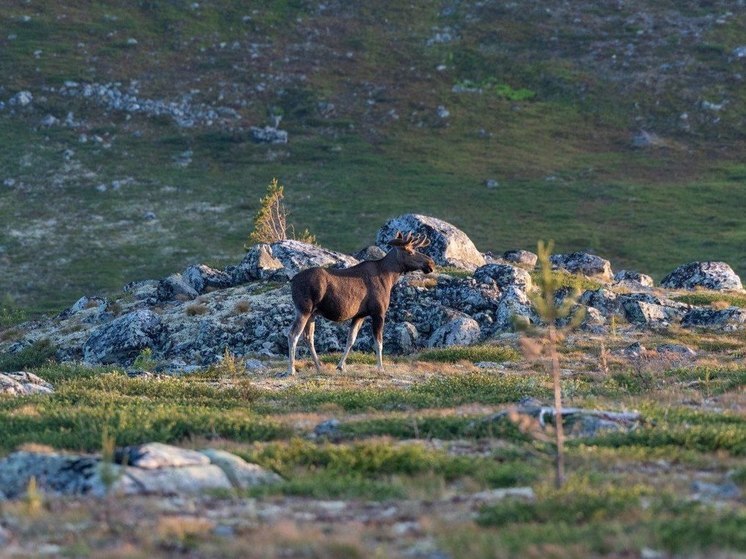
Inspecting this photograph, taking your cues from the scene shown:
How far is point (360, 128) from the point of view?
3548 inches

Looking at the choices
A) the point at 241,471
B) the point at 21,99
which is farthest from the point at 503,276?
the point at 21,99

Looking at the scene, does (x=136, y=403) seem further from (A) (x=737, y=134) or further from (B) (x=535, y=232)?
(A) (x=737, y=134)

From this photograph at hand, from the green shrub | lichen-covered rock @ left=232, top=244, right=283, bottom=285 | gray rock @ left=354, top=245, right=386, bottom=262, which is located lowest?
the green shrub

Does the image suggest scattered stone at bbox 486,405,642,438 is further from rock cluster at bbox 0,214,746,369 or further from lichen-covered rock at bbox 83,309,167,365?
lichen-covered rock at bbox 83,309,167,365

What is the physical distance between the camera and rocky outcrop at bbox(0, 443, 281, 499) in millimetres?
12172

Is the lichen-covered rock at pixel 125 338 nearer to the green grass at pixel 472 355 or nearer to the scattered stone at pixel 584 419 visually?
the green grass at pixel 472 355

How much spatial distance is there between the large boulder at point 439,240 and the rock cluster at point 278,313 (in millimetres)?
1570

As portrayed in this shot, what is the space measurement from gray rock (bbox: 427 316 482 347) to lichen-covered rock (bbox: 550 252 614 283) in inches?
473

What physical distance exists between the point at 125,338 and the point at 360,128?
5839cm

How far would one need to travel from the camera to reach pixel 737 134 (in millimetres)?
89500

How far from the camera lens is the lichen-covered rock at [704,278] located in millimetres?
44812

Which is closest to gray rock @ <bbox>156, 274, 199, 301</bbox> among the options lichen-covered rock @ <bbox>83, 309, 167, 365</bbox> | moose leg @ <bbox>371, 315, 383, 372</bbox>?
lichen-covered rock @ <bbox>83, 309, 167, 365</bbox>

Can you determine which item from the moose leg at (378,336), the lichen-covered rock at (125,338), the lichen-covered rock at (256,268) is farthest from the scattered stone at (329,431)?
the lichen-covered rock at (256,268)

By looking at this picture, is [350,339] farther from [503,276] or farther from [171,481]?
[171,481]
